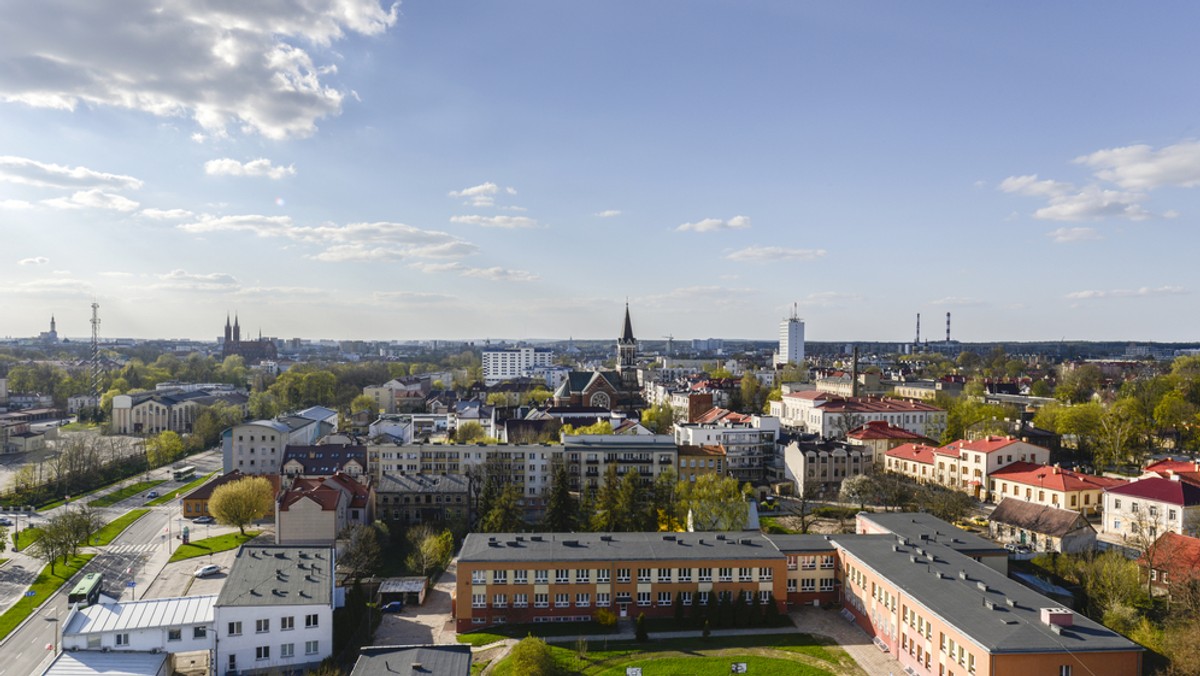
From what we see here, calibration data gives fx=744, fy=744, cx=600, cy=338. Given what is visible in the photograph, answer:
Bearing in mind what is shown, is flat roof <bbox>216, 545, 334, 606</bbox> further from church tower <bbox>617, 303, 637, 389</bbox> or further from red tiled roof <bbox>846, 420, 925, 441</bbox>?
church tower <bbox>617, 303, 637, 389</bbox>

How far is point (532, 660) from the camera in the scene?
25484 millimetres

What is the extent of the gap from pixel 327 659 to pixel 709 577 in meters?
15.5

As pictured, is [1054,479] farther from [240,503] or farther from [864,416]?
[240,503]

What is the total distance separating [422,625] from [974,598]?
71.3 feet

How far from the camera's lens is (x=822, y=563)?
33.3 metres

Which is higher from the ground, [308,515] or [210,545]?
[308,515]

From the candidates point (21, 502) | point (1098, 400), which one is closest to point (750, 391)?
point (1098, 400)

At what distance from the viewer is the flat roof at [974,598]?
2209cm

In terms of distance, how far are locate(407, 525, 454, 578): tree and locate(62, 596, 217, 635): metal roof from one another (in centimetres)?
1094

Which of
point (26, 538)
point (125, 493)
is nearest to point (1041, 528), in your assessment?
point (26, 538)

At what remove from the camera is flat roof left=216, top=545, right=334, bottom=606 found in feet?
90.8

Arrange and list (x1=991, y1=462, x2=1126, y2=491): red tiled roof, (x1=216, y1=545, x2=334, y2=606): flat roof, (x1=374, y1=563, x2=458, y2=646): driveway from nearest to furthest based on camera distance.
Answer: (x1=216, y1=545, x2=334, y2=606): flat roof → (x1=374, y1=563, x2=458, y2=646): driveway → (x1=991, y1=462, x2=1126, y2=491): red tiled roof

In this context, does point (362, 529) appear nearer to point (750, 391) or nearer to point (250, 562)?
point (250, 562)

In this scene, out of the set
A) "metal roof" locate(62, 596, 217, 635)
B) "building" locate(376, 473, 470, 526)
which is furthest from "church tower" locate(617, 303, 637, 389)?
"metal roof" locate(62, 596, 217, 635)
